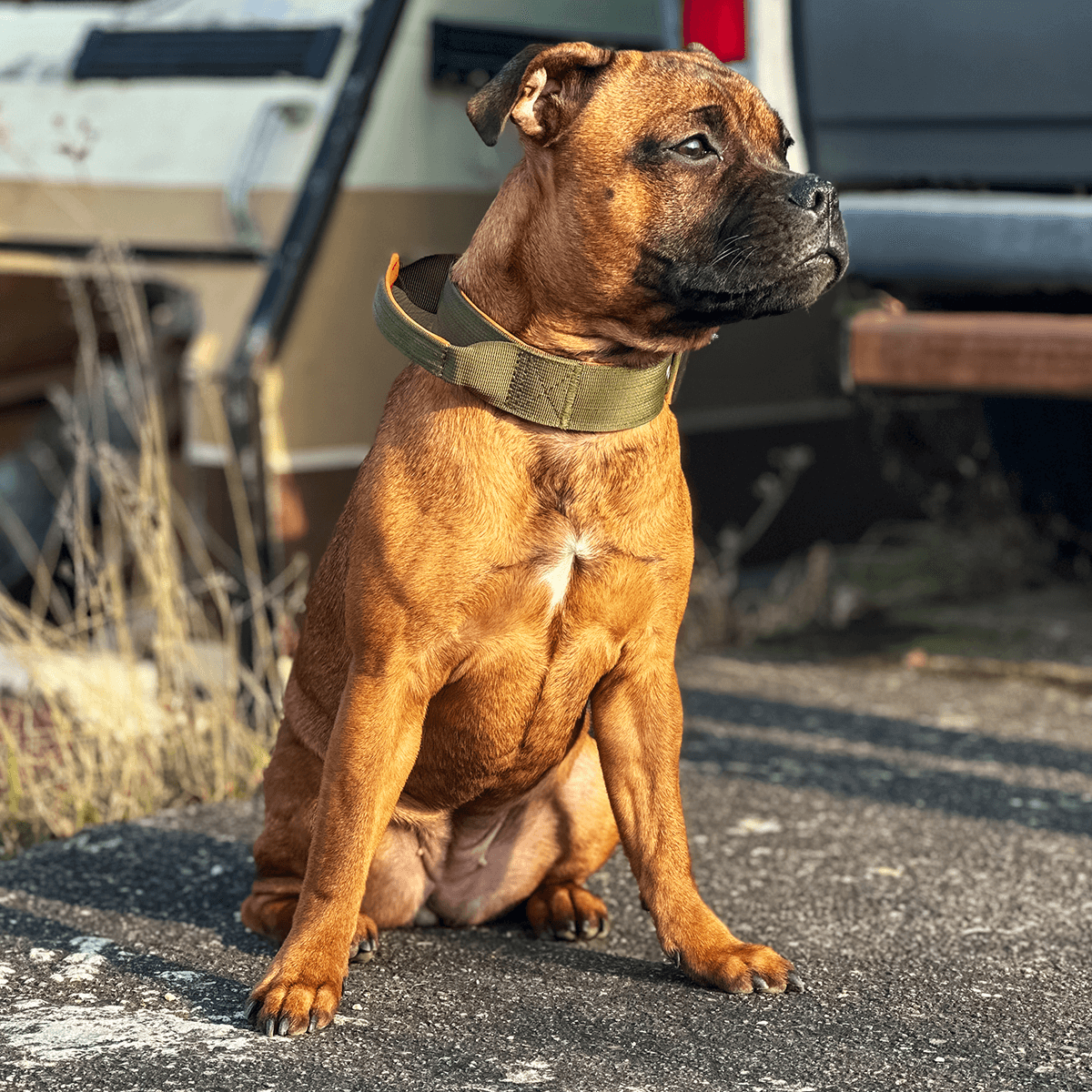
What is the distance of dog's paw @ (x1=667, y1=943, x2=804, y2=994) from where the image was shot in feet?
8.68

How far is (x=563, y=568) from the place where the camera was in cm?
256

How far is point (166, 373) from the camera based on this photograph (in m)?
5.78

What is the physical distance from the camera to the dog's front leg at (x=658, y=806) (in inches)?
105

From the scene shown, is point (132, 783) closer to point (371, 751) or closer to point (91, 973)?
point (91, 973)

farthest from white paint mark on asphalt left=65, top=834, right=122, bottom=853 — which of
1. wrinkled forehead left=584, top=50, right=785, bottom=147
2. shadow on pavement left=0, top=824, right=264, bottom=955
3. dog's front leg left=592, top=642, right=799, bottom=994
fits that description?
wrinkled forehead left=584, top=50, right=785, bottom=147

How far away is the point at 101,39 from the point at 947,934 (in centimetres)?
400

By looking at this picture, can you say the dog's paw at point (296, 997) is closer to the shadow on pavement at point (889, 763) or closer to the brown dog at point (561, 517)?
the brown dog at point (561, 517)

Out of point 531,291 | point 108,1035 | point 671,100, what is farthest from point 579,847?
point 671,100

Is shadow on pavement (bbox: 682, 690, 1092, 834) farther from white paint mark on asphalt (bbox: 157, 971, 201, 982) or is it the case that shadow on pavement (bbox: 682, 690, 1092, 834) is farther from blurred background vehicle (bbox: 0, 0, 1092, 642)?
white paint mark on asphalt (bbox: 157, 971, 201, 982)

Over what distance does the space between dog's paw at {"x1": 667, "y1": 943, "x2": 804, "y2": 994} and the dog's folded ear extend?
4.50 feet

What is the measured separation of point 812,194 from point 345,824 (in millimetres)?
1235

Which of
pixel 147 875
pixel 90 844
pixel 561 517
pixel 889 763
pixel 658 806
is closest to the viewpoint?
pixel 561 517

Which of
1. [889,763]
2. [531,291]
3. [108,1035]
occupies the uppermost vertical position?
[531,291]

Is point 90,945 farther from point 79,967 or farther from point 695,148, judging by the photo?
point 695,148
